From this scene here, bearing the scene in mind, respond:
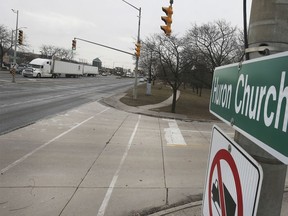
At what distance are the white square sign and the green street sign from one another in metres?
0.11

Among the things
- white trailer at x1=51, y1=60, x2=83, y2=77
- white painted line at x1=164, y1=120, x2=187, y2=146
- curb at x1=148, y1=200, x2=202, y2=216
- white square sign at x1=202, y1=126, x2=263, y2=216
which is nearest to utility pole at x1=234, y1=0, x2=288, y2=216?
white square sign at x1=202, y1=126, x2=263, y2=216

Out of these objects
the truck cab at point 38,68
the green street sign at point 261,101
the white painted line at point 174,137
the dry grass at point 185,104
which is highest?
the truck cab at point 38,68

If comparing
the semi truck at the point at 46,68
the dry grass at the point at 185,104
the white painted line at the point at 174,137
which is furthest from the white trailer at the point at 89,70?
the white painted line at the point at 174,137

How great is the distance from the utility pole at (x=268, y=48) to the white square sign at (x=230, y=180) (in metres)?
→ 0.09

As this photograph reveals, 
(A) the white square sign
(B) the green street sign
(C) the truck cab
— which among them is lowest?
(A) the white square sign

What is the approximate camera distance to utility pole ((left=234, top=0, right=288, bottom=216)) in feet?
4.33

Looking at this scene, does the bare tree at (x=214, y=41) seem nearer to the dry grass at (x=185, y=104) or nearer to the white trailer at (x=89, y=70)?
the dry grass at (x=185, y=104)

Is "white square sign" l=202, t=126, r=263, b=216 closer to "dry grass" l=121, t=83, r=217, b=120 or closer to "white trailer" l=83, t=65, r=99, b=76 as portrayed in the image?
"dry grass" l=121, t=83, r=217, b=120

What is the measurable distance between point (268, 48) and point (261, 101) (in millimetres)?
303

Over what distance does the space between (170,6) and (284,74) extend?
14.4 metres

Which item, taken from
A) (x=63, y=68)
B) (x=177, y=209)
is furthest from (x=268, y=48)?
(x=63, y=68)

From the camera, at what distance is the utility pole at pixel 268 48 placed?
1.32 metres

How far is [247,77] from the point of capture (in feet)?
4.64

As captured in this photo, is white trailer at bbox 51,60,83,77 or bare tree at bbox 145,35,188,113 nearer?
bare tree at bbox 145,35,188,113
